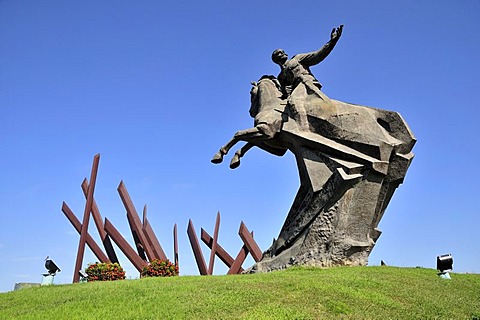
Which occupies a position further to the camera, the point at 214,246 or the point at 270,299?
the point at 214,246

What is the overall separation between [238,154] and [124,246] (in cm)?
500

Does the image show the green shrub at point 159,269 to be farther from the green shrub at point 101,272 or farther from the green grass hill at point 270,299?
the green grass hill at point 270,299

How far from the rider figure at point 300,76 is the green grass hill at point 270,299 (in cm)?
464

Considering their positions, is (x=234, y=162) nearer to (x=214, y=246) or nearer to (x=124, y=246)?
(x=214, y=246)

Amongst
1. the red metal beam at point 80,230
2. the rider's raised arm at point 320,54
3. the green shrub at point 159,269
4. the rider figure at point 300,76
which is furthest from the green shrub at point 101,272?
the rider's raised arm at point 320,54

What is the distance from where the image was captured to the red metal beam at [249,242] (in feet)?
48.4

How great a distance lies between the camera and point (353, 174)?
10.4 m

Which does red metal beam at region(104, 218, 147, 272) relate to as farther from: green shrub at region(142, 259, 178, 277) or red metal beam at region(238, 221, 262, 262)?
red metal beam at region(238, 221, 262, 262)

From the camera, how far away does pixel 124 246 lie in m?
14.1

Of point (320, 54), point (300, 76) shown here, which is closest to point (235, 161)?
point (300, 76)

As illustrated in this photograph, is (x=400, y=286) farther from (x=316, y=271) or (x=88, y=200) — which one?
(x=88, y=200)

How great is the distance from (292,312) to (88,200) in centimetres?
971

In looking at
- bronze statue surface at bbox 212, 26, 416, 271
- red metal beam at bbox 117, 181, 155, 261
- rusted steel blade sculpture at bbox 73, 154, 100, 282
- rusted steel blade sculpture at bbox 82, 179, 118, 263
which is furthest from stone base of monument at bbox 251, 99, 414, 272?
rusted steel blade sculpture at bbox 82, 179, 118, 263

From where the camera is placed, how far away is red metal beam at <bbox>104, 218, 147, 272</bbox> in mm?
13953
